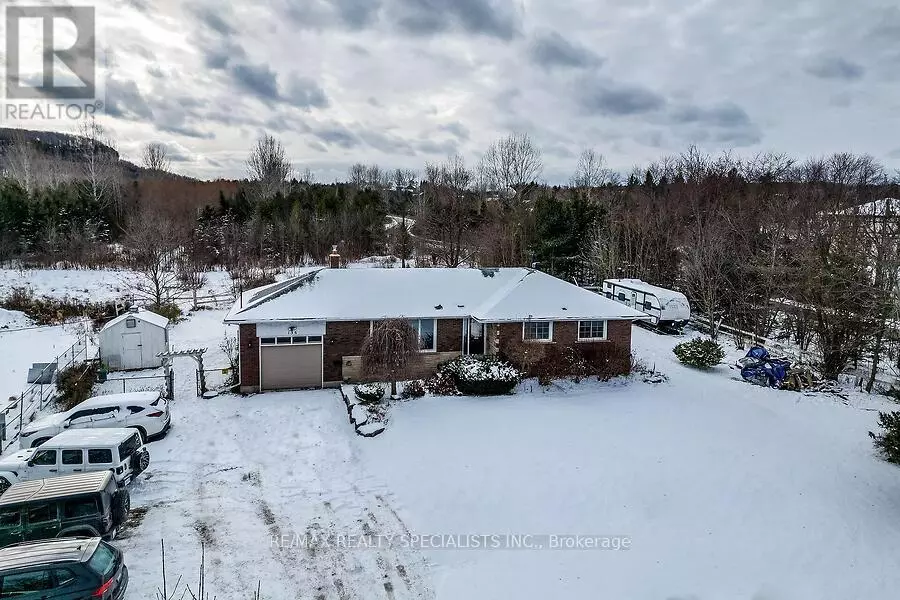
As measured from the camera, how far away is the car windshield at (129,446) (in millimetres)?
12391

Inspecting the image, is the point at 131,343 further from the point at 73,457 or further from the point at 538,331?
the point at 538,331

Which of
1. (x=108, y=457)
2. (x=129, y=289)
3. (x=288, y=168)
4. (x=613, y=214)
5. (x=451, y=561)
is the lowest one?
(x=451, y=561)

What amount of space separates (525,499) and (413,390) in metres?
6.82

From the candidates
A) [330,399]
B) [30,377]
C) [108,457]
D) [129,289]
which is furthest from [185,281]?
[108,457]

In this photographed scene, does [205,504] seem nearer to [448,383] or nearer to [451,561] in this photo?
[451,561]

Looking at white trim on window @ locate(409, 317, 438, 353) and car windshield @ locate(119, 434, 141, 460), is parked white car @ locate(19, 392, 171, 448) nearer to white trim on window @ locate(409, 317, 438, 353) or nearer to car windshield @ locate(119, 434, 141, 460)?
car windshield @ locate(119, 434, 141, 460)

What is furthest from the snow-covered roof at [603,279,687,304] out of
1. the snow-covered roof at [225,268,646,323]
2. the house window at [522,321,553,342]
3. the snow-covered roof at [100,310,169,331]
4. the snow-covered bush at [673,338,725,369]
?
the snow-covered roof at [100,310,169,331]

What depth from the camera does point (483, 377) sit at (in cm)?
1869

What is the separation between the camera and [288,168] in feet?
266

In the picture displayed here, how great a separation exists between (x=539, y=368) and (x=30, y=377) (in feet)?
61.4

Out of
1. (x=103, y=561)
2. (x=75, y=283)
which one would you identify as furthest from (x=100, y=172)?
(x=103, y=561)

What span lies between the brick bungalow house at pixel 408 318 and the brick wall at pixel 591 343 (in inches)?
1.6

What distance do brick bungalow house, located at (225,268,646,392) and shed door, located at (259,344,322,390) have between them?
0.12ft

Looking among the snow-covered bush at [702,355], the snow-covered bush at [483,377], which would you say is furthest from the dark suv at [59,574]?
the snow-covered bush at [702,355]
